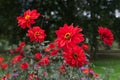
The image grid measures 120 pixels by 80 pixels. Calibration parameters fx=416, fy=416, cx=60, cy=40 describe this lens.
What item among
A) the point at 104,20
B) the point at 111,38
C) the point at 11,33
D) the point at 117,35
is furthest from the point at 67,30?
the point at 11,33

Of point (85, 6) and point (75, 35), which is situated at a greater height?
point (85, 6)

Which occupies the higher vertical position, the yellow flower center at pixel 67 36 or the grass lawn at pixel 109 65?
the yellow flower center at pixel 67 36

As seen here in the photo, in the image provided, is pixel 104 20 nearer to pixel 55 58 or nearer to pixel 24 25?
pixel 55 58

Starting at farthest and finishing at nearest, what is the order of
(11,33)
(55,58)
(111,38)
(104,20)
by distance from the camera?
1. (11,33)
2. (104,20)
3. (55,58)
4. (111,38)

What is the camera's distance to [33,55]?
552cm

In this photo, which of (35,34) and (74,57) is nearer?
(74,57)

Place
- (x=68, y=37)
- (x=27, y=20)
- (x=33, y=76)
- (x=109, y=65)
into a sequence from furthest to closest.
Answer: (x=109, y=65), (x=33, y=76), (x=27, y=20), (x=68, y=37)

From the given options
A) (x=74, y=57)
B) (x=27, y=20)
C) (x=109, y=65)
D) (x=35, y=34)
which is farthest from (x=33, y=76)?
(x=109, y=65)

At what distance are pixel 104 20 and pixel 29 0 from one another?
14.6ft

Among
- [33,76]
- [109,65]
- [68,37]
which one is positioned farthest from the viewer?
[109,65]

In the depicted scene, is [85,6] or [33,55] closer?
[33,55]

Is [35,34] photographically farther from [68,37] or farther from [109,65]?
[109,65]

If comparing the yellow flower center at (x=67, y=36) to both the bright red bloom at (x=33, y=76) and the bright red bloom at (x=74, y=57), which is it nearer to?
the bright red bloom at (x=74, y=57)

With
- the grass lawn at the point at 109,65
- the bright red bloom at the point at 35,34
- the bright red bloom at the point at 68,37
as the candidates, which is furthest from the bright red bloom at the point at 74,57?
the grass lawn at the point at 109,65
